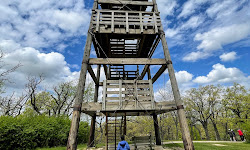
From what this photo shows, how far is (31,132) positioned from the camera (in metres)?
10.0

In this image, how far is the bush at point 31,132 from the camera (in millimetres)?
8906

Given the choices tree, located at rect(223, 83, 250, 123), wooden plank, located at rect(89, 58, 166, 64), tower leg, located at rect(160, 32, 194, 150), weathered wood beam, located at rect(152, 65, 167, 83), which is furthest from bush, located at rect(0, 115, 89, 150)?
tree, located at rect(223, 83, 250, 123)

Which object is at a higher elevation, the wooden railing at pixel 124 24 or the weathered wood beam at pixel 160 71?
the wooden railing at pixel 124 24

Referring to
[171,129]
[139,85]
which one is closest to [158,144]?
[139,85]

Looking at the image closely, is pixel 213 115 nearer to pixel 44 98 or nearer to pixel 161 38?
pixel 161 38

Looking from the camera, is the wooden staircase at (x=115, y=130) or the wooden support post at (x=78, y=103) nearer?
the wooden support post at (x=78, y=103)

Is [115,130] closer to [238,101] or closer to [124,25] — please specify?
[124,25]

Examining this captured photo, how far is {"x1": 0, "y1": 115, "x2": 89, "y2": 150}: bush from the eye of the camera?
29.2 feet

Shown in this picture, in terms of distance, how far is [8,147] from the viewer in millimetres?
8742

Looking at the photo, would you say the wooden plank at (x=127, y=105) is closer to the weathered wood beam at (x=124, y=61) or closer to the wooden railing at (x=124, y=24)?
the weathered wood beam at (x=124, y=61)

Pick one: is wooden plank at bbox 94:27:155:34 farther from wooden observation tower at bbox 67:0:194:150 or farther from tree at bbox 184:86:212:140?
tree at bbox 184:86:212:140

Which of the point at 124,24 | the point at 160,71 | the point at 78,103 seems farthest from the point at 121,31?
the point at 78,103

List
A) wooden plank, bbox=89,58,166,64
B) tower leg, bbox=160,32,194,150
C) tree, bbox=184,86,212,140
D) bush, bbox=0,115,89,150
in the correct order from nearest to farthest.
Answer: tower leg, bbox=160,32,194,150
wooden plank, bbox=89,58,166,64
bush, bbox=0,115,89,150
tree, bbox=184,86,212,140

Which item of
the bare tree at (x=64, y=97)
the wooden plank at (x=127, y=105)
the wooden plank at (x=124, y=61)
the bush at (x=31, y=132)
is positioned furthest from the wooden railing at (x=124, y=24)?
the bare tree at (x=64, y=97)
